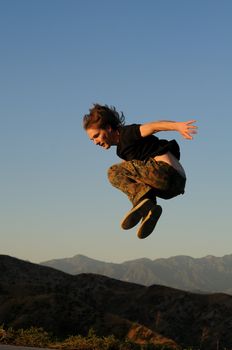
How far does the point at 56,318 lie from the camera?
2181 cm

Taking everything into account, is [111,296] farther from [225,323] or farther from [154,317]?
[225,323]

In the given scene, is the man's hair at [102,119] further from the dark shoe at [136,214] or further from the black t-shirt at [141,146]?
the dark shoe at [136,214]

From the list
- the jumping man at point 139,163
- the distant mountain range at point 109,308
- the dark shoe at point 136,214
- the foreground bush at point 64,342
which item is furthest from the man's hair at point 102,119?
the distant mountain range at point 109,308

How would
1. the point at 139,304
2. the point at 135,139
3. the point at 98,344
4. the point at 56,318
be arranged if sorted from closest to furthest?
1. the point at 135,139
2. the point at 98,344
3. the point at 56,318
4. the point at 139,304

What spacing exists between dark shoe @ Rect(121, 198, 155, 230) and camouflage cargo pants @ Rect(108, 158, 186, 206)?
10cm

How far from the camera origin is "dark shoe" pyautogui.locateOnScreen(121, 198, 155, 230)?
6.96 metres

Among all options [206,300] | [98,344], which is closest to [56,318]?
[98,344]

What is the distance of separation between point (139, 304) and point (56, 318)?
18.1 meters

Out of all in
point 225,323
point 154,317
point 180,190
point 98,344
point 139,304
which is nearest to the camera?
point 180,190

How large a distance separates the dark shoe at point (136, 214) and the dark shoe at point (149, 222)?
0.07 m

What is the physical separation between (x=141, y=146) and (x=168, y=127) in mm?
817

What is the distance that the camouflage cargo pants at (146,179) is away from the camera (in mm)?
6742

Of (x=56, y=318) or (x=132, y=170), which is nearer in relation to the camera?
(x=132, y=170)

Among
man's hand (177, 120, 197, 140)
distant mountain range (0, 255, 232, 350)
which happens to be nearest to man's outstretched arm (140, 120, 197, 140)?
man's hand (177, 120, 197, 140)
